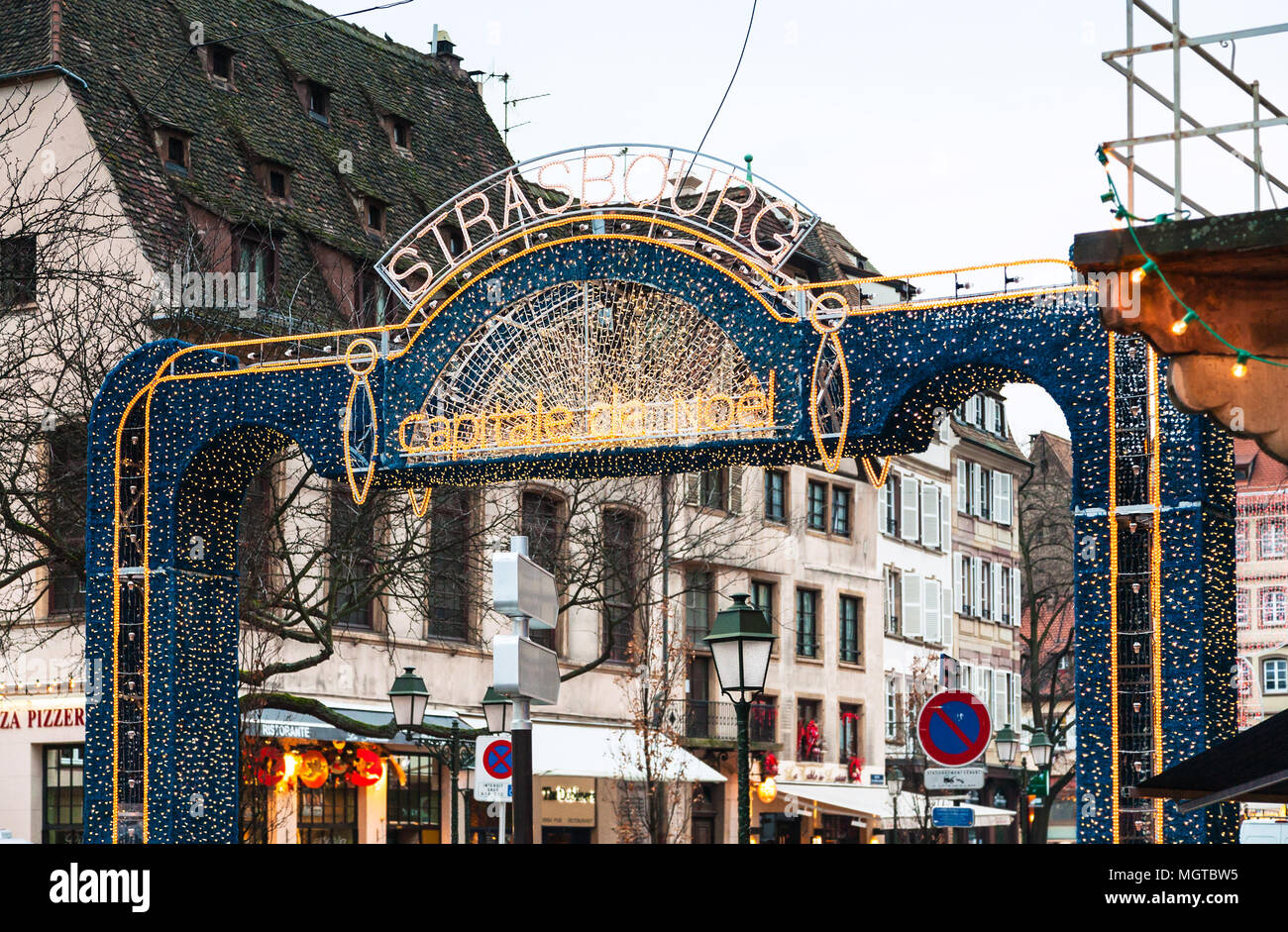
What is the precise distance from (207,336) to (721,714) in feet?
72.2

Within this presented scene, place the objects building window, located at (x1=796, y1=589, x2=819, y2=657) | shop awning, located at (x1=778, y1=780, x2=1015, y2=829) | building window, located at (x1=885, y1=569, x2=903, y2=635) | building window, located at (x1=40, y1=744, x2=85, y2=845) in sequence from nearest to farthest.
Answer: building window, located at (x1=40, y1=744, x2=85, y2=845)
shop awning, located at (x1=778, y1=780, x2=1015, y2=829)
building window, located at (x1=796, y1=589, x2=819, y2=657)
building window, located at (x1=885, y1=569, x2=903, y2=635)

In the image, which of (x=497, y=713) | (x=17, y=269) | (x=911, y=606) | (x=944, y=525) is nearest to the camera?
(x=17, y=269)

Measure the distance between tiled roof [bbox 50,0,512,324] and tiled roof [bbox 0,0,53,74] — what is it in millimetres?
347

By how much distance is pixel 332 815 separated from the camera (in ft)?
106

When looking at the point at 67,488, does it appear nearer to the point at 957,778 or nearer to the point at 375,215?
the point at 957,778

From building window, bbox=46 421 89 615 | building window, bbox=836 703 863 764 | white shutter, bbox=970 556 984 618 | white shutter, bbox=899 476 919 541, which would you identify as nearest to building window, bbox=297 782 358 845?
building window, bbox=46 421 89 615

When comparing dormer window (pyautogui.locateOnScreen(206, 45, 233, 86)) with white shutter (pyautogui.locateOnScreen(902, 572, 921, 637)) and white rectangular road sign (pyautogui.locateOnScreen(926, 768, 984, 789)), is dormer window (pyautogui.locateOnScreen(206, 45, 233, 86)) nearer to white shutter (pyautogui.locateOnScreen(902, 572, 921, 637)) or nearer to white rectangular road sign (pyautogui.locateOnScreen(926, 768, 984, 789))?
white rectangular road sign (pyautogui.locateOnScreen(926, 768, 984, 789))

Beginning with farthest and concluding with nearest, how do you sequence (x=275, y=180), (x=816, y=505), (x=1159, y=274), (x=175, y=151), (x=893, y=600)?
(x=893, y=600) → (x=816, y=505) → (x=275, y=180) → (x=175, y=151) → (x=1159, y=274)

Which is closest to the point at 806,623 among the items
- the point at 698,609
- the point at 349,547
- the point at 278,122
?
the point at 698,609

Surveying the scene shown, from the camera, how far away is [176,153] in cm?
3119

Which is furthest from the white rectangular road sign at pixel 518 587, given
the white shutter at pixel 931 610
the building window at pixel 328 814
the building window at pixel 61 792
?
the white shutter at pixel 931 610

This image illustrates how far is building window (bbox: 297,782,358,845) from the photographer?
Answer: 31.8m

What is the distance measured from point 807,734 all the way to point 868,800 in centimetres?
196
